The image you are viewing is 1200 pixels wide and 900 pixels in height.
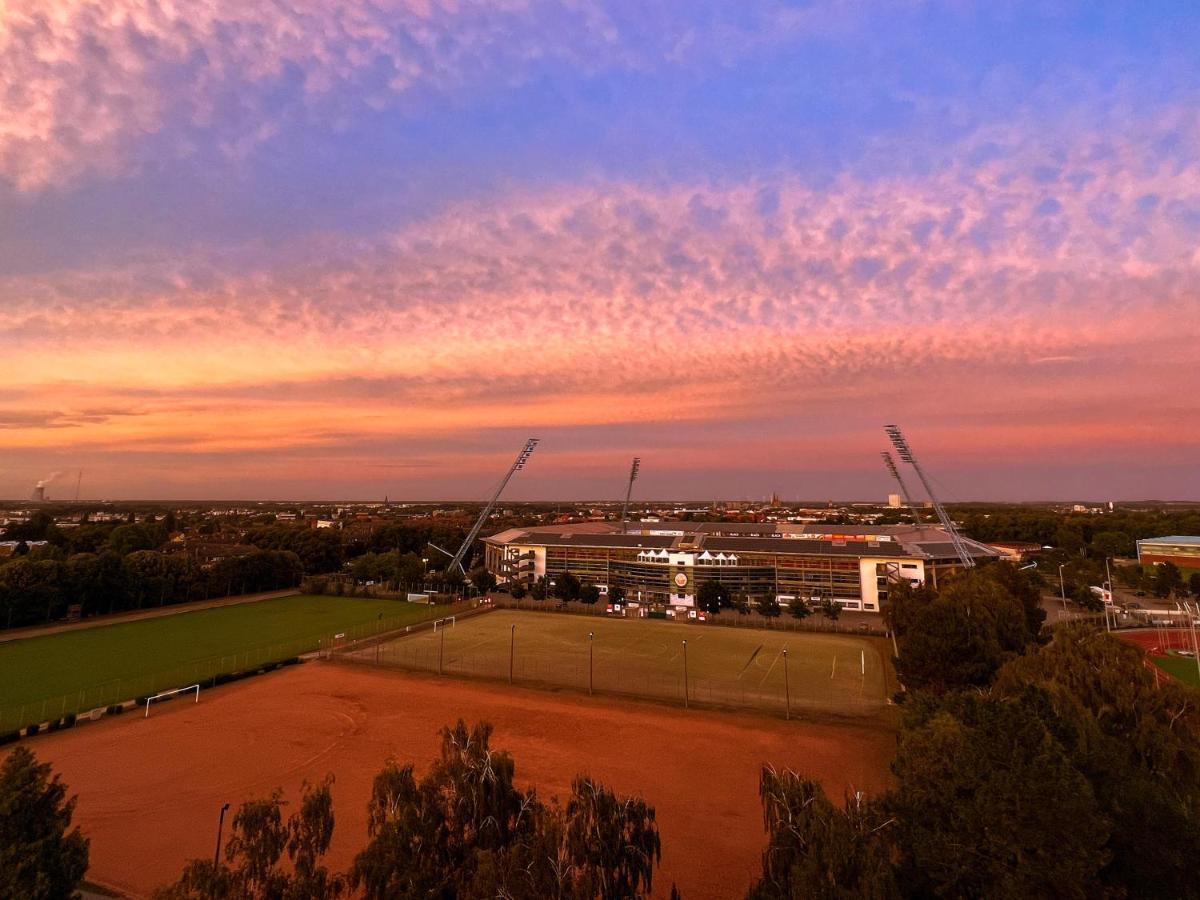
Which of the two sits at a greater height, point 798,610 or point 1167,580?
point 1167,580

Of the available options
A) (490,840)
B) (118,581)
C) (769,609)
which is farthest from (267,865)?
(118,581)

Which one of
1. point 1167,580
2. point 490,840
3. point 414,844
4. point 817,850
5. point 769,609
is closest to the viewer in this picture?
point 817,850

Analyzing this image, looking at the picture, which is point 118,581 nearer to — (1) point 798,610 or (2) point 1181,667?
(1) point 798,610

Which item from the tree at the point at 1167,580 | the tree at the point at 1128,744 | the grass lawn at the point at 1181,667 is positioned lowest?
the grass lawn at the point at 1181,667

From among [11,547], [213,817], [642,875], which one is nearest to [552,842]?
[642,875]

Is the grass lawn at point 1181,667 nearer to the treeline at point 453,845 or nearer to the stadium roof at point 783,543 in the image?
the stadium roof at point 783,543

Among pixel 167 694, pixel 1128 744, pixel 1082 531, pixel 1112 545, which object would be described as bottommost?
pixel 167 694

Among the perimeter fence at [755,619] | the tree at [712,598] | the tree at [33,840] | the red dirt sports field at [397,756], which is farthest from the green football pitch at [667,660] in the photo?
the tree at [33,840]
